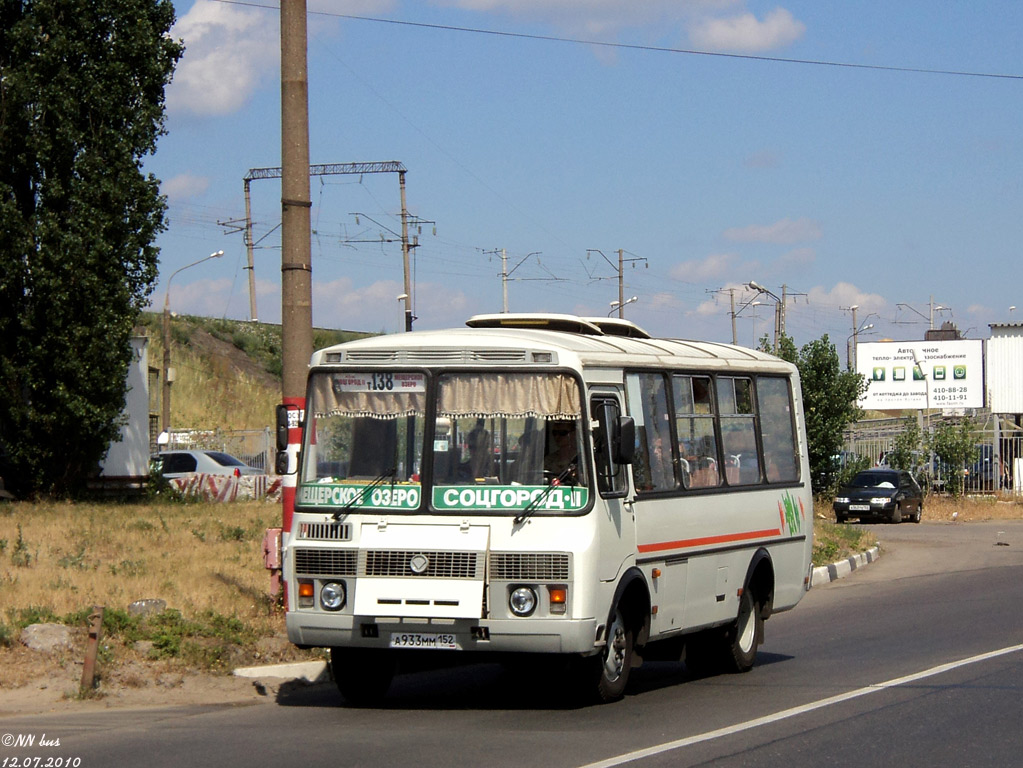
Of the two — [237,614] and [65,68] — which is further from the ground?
[65,68]

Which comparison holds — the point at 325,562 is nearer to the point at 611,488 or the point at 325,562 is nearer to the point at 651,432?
the point at 611,488

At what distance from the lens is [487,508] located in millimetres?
9062

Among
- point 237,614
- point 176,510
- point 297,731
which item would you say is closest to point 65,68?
point 176,510

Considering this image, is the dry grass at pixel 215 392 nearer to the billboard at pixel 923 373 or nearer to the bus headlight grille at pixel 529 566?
the billboard at pixel 923 373

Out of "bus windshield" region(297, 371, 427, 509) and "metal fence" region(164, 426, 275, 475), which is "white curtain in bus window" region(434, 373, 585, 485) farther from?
"metal fence" region(164, 426, 275, 475)

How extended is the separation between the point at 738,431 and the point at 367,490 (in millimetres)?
4079

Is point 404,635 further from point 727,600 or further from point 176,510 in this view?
point 176,510

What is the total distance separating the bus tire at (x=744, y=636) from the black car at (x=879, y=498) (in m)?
24.1

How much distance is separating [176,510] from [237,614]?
14.9 m

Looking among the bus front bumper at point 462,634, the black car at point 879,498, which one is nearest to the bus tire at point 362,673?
the bus front bumper at point 462,634

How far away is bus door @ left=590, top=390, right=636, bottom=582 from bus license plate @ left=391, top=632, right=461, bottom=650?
1115 mm

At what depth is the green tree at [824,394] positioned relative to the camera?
120ft

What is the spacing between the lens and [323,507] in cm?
939

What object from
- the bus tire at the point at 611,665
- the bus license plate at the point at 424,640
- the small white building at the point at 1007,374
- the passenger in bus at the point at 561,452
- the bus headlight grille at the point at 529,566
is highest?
the small white building at the point at 1007,374
